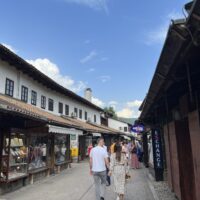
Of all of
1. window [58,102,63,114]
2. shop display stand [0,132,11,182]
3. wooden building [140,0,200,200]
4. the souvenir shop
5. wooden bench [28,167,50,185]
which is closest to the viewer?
wooden building [140,0,200,200]

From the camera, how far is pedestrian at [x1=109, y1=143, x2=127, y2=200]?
311 inches

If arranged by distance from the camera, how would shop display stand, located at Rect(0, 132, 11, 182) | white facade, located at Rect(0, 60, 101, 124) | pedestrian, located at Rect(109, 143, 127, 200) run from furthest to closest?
white facade, located at Rect(0, 60, 101, 124), shop display stand, located at Rect(0, 132, 11, 182), pedestrian, located at Rect(109, 143, 127, 200)

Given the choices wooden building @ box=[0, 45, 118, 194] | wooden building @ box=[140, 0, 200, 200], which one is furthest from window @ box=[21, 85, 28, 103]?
wooden building @ box=[140, 0, 200, 200]

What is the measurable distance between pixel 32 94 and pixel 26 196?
10043 mm

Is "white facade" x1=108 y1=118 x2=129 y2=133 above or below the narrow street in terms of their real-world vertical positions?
above

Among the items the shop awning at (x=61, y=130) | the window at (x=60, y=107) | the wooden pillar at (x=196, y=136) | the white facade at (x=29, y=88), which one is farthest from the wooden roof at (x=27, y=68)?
the wooden pillar at (x=196, y=136)

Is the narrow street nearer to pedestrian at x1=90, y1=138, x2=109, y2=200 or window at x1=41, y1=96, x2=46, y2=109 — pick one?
pedestrian at x1=90, y1=138, x2=109, y2=200

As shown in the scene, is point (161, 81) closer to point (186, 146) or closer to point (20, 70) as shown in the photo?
point (186, 146)

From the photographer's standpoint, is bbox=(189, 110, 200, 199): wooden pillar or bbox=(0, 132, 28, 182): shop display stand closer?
bbox=(189, 110, 200, 199): wooden pillar

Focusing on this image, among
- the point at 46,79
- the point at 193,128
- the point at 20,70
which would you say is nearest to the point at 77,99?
the point at 46,79

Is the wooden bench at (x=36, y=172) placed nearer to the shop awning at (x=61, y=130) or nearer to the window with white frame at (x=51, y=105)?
the shop awning at (x=61, y=130)

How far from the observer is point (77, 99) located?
2838 cm

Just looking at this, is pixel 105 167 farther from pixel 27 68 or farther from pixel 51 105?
pixel 51 105

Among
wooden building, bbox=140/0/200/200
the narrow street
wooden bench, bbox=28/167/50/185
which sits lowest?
the narrow street
